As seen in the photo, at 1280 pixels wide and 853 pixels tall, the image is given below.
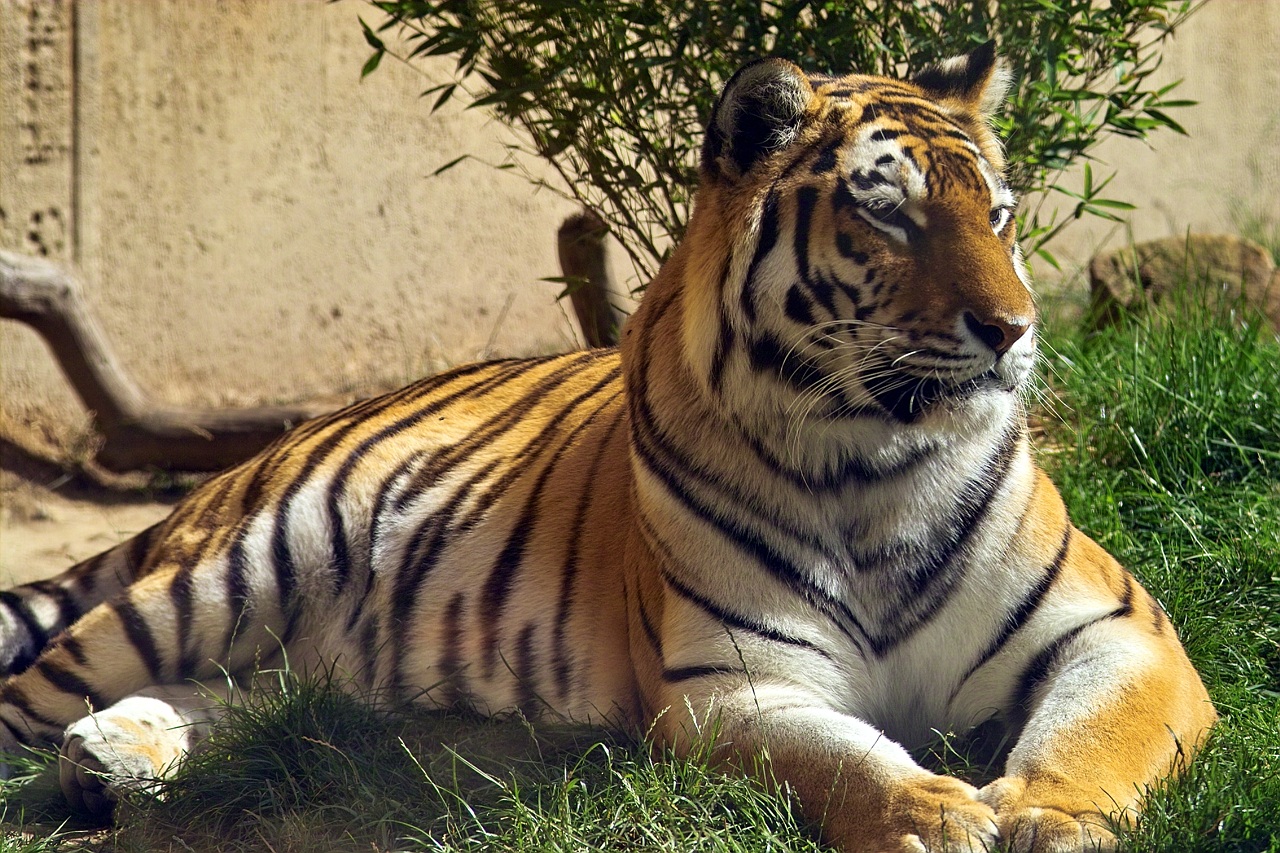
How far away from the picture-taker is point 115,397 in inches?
194

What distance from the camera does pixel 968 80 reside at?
2.50 meters

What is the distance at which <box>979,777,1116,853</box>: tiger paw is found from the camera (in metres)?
1.87

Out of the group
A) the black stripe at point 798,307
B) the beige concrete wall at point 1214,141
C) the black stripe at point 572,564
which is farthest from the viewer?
the beige concrete wall at point 1214,141

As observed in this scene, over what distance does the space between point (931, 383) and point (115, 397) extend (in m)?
3.66

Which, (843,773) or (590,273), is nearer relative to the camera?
(843,773)

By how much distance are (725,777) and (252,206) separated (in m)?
3.90

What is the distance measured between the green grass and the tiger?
7cm

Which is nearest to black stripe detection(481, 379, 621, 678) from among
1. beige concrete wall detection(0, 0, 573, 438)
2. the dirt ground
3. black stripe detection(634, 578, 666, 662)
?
black stripe detection(634, 578, 666, 662)

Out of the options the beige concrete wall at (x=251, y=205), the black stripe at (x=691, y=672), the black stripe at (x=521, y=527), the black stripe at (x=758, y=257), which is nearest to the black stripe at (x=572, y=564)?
the black stripe at (x=521, y=527)

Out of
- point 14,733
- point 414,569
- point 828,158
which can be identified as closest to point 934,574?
point 828,158

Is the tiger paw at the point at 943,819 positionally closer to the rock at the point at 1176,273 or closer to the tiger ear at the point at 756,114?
the tiger ear at the point at 756,114

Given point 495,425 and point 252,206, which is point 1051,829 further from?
point 252,206

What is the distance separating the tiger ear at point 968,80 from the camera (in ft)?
8.20

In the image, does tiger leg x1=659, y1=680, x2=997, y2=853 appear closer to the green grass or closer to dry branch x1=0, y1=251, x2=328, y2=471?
the green grass
